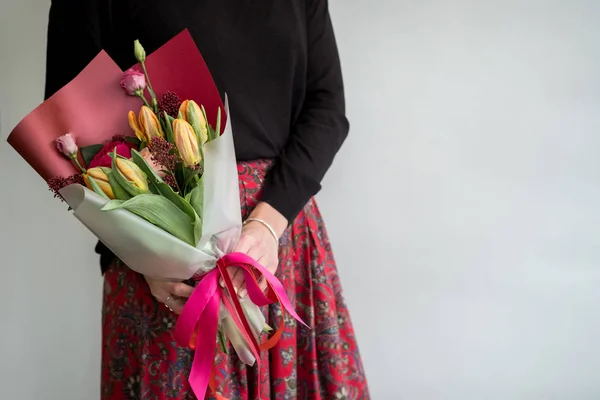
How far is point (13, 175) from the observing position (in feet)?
3.82

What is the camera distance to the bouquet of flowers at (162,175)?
0.51 m

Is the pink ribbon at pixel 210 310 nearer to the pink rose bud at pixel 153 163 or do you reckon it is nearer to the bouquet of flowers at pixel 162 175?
the bouquet of flowers at pixel 162 175

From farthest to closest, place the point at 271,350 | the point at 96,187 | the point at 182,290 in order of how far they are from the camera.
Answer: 1. the point at 271,350
2. the point at 182,290
3. the point at 96,187

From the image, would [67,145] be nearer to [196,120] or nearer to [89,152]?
[89,152]

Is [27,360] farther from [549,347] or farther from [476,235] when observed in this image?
[549,347]

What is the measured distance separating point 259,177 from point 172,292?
24 cm

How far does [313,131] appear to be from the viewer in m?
0.81

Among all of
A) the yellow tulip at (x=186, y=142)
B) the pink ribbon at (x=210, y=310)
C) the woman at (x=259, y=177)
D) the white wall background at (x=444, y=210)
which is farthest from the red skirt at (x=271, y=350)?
the white wall background at (x=444, y=210)

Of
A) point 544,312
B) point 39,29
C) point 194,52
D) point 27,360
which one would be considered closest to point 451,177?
point 544,312

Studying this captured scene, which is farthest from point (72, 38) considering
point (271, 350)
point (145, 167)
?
point (271, 350)

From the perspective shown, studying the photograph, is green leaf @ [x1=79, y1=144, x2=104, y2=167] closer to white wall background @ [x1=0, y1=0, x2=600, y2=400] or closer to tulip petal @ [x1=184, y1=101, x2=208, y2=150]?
tulip petal @ [x1=184, y1=101, x2=208, y2=150]

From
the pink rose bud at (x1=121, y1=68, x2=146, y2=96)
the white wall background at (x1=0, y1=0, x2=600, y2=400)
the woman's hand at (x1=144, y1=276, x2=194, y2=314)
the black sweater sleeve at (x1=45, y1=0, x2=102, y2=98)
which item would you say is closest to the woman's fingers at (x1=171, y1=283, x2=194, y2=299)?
the woman's hand at (x1=144, y1=276, x2=194, y2=314)

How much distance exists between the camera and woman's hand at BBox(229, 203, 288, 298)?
609mm

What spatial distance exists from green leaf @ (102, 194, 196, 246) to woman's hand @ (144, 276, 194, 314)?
8 centimetres
